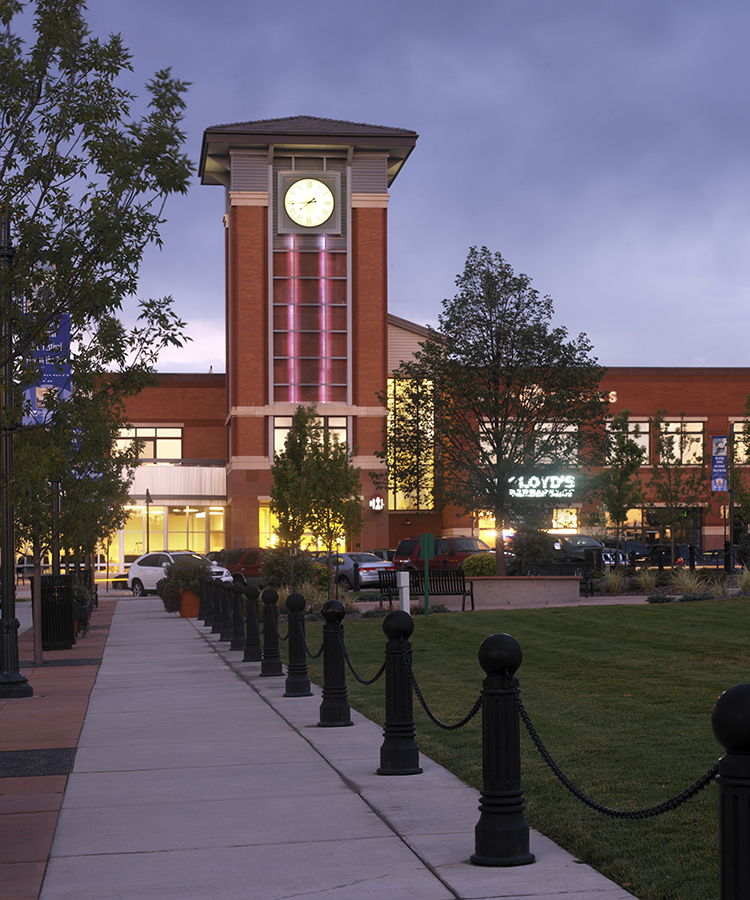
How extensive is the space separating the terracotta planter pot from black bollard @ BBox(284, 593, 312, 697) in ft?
61.4

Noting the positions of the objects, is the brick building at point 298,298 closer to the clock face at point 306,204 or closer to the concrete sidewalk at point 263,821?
the clock face at point 306,204

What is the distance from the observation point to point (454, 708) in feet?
36.6

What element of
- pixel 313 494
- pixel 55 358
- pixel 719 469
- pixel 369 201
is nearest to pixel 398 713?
pixel 55 358

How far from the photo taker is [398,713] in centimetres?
820

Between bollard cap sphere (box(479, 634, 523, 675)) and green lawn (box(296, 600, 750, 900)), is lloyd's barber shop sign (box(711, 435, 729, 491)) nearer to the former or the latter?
green lawn (box(296, 600, 750, 900))

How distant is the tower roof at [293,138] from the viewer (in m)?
62.0

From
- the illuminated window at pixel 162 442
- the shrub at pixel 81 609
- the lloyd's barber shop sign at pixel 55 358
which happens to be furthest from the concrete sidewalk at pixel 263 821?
the illuminated window at pixel 162 442

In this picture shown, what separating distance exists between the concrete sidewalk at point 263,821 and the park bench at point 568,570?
808 inches

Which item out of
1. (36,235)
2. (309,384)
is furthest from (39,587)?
(309,384)

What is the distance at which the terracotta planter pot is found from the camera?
31.4 metres

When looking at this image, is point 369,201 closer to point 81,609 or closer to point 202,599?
point 202,599

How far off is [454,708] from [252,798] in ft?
13.1

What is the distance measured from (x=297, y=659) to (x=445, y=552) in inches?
1088

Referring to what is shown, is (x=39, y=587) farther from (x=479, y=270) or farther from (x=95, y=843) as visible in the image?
(x=479, y=270)
